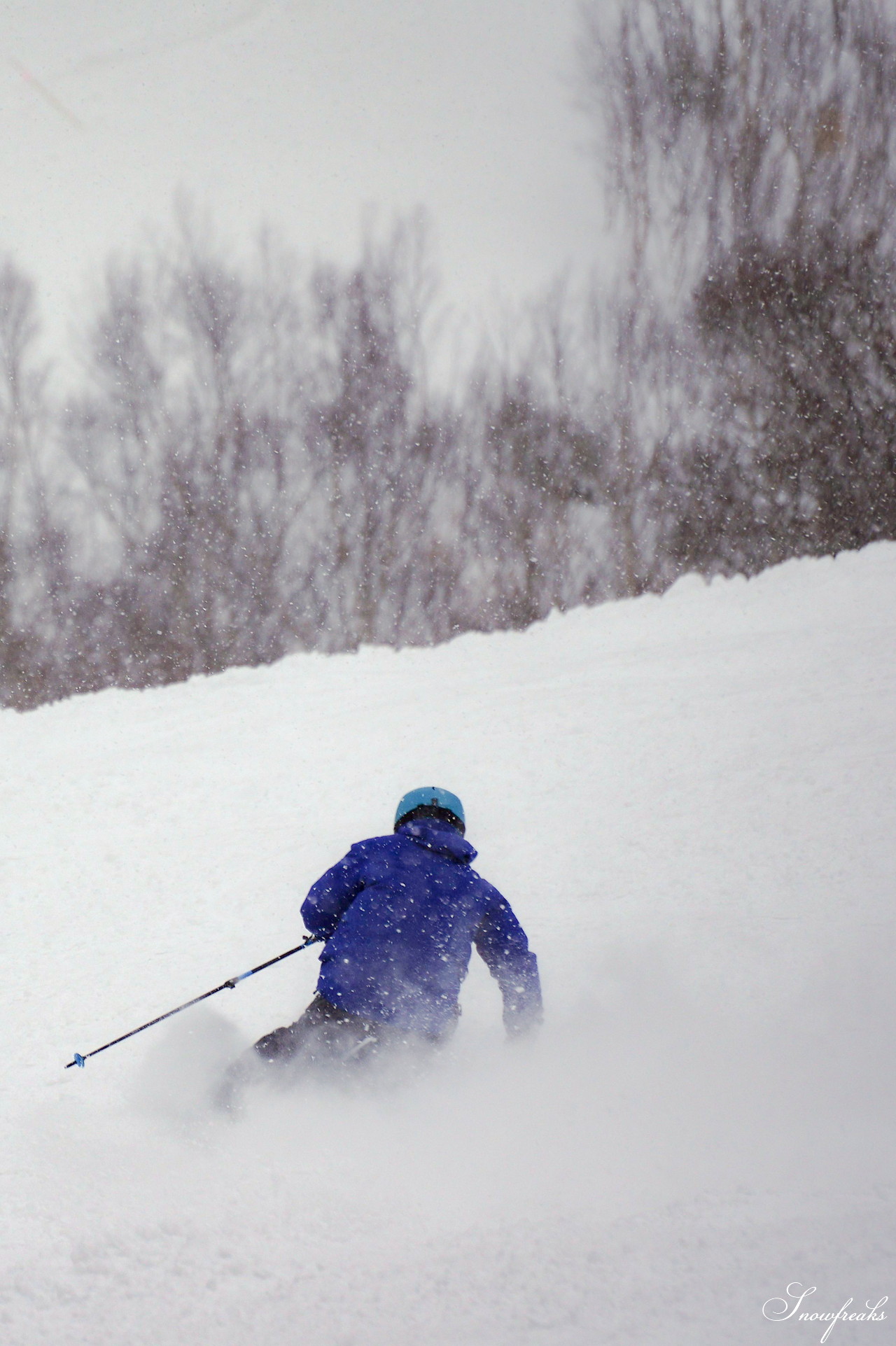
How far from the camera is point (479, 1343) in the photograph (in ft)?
8.18

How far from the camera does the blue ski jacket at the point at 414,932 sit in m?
3.88

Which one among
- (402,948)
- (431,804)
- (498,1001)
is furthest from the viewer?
(498,1001)

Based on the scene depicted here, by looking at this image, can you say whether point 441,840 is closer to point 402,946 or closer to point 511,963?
point 402,946

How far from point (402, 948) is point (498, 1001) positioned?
1.86 meters

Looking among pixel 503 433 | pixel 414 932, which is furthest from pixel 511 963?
pixel 503 433

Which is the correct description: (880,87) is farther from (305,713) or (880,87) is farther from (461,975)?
(461,975)

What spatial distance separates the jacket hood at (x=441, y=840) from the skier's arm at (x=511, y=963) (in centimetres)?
21

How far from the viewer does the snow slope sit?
2.76m

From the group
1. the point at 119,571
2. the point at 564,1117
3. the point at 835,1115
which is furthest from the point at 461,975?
the point at 119,571

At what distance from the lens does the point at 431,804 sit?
14.5ft

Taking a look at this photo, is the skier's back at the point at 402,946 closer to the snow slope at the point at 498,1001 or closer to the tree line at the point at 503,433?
the snow slope at the point at 498,1001

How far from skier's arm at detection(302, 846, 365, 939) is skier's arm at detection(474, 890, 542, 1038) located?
0.53 meters

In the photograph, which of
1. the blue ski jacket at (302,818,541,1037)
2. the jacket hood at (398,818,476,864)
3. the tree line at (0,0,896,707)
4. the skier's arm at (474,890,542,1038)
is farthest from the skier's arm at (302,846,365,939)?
the tree line at (0,0,896,707)

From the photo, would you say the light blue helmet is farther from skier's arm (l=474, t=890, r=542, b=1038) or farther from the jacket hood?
skier's arm (l=474, t=890, r=542, b=1038)
